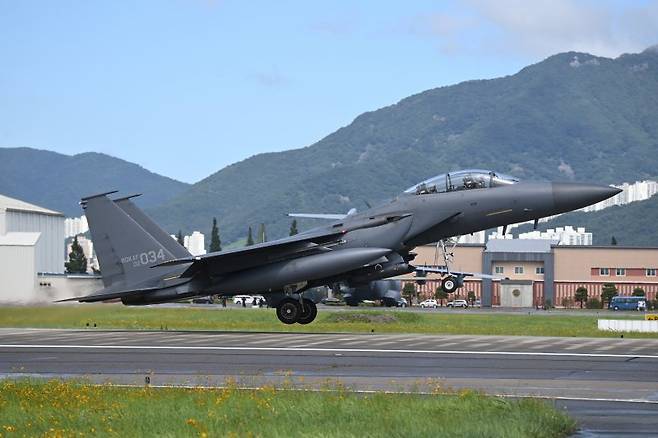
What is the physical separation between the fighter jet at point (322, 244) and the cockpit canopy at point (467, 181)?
1.0 inches

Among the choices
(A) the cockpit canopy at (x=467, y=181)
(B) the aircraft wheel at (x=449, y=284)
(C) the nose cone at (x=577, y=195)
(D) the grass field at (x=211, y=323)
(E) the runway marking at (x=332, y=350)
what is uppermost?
(A) the cockpit canopy at (x=467, y=181)

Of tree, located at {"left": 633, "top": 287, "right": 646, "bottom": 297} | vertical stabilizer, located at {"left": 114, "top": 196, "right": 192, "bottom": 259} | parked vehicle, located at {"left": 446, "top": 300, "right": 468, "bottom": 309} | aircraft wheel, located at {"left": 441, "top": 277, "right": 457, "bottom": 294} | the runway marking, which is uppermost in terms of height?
vertical stabilizer, located at {"left": 114, "top": 196, "right": 192, "bottom": 259}

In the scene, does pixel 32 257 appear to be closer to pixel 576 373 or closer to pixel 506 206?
pixel 506 206

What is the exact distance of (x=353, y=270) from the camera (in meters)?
28.0

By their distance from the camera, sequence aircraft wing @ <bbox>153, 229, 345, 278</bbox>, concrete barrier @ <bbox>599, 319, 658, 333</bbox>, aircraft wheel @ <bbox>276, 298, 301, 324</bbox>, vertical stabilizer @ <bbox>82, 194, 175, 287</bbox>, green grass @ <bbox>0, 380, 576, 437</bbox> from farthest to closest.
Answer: concrete barrier @ <bbox>599, 319, 658, 333</bbox>
aircraft wheel @ <bbox>276, 298, 301, 324</bbox>
vertical stabilizer @ <bbox>82, 194, 175, 287</bbox>
aircraft wing @ <bbox>153, 229, 345, 278</bbox>
green grass @ <bbox>0, 380, 576, 437</bbox>

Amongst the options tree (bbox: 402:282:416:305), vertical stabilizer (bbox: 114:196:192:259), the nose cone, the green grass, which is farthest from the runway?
tree (bbox: 402:282:416:305)

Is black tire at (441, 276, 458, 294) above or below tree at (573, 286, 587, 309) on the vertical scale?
above

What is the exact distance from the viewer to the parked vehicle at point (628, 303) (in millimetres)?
82562

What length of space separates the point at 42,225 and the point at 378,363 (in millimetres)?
94645

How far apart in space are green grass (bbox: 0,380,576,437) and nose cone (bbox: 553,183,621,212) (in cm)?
1363

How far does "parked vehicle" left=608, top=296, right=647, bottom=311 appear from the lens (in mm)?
82562

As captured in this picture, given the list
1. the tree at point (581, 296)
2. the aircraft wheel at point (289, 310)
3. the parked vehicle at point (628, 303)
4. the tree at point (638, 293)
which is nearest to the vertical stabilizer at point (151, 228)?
the aircraft wheel at point (289, 310)

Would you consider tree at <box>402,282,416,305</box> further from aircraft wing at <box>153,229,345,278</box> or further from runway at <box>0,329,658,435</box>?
runway at <box>0,329,658,435</box>

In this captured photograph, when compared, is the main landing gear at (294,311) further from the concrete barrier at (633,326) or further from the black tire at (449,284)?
the concrete barrier at (633,326)
